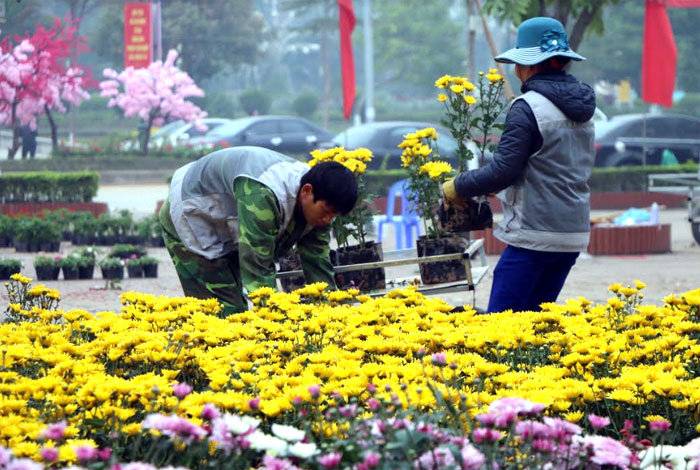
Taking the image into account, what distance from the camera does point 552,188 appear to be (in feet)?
14.6

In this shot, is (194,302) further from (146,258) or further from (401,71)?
(401,71)

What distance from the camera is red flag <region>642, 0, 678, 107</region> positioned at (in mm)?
13828

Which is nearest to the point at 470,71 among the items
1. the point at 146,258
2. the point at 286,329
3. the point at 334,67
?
the point at 146,258

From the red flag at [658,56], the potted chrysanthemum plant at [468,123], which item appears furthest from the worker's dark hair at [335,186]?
the red flag at [658,56]

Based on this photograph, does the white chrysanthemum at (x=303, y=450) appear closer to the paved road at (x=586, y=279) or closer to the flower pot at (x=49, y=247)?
the paved road at (x=586, y=279)

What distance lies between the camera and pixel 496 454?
2.31m

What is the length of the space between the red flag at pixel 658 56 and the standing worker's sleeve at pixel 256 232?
10536mm

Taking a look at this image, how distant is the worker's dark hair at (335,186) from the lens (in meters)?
4.15

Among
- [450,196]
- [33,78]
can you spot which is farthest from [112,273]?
[33,78]

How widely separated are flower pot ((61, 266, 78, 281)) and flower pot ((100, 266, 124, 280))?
248 mm

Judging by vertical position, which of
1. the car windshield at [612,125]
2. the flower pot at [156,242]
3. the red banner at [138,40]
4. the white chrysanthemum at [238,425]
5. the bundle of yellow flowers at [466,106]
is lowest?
the flower pot at [156,242]

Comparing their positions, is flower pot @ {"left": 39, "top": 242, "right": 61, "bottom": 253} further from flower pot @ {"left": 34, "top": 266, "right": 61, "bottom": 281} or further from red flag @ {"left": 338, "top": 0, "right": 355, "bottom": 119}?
red flag @ {"left": 338, "top": 0, "right": 355, "bottom": 119}

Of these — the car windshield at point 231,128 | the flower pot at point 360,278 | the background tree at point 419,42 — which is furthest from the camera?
the background tree at point 419,42

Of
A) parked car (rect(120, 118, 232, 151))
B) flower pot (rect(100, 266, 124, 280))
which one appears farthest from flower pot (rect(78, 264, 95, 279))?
parked car (rect(120, 118, 232, 151))
